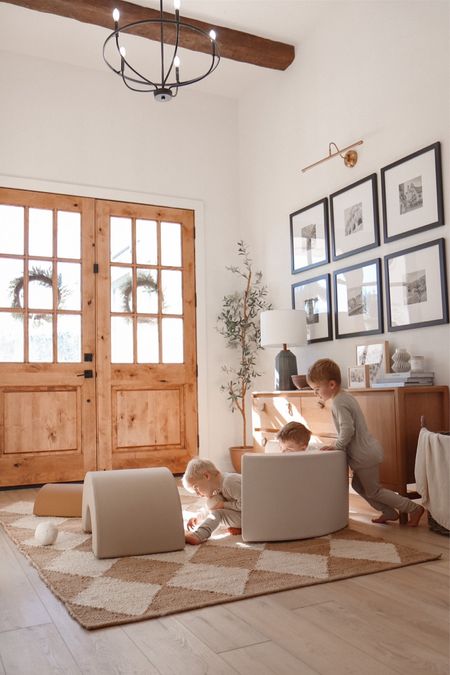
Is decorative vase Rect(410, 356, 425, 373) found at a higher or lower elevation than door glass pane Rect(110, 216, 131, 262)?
lower

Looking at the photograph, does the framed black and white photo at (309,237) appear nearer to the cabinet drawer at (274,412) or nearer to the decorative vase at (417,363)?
the cabinet drawer at (274,412)

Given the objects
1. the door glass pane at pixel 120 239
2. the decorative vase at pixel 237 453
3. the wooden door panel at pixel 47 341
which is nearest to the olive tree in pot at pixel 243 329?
the decorative vase at pixel 237 453

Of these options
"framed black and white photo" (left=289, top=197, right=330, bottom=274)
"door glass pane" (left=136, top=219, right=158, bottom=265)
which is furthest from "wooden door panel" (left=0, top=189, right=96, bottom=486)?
"framed black and white photo" (left=289, top=197, right=330, bottom=274)

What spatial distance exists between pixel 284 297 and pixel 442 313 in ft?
6.46

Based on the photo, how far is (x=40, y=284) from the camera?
539 cm

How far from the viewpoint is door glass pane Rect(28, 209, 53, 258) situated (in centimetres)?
539

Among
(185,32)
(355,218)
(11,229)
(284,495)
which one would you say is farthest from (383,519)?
(185,32)

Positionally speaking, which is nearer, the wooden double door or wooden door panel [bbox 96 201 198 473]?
the wooden double door

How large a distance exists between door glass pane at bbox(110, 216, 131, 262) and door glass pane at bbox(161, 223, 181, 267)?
0.33 meters

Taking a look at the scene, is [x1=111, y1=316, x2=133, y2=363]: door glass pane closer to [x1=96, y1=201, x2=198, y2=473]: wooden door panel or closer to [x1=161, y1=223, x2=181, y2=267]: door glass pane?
[x1=96, y1=201, x2=198, y2=473]: wooden door panel

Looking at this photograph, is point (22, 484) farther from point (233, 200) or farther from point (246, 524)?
point (233, 200)

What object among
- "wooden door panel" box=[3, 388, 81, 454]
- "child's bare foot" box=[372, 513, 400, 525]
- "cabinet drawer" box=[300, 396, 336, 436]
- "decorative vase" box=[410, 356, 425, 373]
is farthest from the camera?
"wooden door panel" box=[3, 388, 81, 454]

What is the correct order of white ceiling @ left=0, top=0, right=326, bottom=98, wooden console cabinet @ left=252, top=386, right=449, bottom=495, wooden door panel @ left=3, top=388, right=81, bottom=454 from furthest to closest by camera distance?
1. wooden door panel @ left=3, top=388, right=81, bottom=454
2. white ceiling @ left=0, top=0, right=326, bottom=98
3. wooden console cabinet @ left=252, top=386, right=449, bottom=495

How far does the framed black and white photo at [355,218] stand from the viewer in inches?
175
